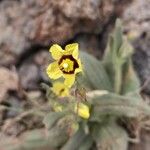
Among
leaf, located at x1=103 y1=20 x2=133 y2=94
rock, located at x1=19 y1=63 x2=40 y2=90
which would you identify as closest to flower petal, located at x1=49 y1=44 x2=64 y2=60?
leaf, located at x1=103 y1=20 x2=133 y2=94

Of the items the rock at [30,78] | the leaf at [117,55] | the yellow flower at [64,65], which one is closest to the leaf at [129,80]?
the leaf at [117,55]

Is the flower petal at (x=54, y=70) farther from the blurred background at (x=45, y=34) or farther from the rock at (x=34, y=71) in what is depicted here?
the rock at (x=34, y=71)

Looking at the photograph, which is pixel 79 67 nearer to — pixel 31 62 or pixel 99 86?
pixel 99 86

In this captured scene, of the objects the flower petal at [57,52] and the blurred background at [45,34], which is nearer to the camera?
the flower petal at [57,52]

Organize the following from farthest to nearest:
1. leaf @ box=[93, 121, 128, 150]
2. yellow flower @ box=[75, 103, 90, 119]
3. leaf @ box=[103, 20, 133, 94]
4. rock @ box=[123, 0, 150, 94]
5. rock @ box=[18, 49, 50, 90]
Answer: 1. rock @ box=[18, 49, 50, 90]
2. rock @ box=[123, 0, 150, 94]
3. leaf @ box=[103, 20, 133, 94]
4. leaf @ box=[93, 121, 128, 150]
5. yellow flower @ box=[75, 103, 90, 119]

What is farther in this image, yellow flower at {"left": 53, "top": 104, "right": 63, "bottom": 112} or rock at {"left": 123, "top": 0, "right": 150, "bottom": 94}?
rock at {"left": 123, "top": 0, "right": 150, "bottom": 94}

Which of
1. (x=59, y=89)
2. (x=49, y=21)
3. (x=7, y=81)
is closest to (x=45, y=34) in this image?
(x=49, y=21)

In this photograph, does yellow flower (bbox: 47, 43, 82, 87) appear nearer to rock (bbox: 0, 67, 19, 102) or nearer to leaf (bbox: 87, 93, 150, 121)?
leaf (bbox: 87, 93, 150, 121)
